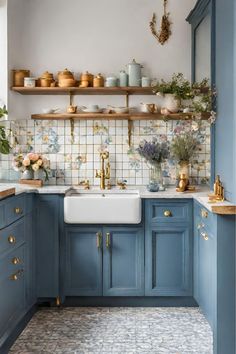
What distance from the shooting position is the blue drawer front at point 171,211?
3.73 m

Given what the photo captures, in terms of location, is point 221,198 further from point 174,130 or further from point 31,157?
point 31,157

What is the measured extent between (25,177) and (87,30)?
140cm

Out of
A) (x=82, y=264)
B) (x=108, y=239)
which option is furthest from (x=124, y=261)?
(x=82, y=264)

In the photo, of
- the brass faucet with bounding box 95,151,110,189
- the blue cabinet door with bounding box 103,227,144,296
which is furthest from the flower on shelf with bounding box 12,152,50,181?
the blue cabinet door with bounding box 103,227,144,296

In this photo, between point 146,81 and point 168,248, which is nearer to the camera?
point 168,248

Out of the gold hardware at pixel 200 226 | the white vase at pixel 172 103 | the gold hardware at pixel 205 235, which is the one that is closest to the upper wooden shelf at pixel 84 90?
the white vase at pixel 172 103

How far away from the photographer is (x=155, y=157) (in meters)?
3.98

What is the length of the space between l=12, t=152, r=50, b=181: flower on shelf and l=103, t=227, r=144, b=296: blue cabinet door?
79cm

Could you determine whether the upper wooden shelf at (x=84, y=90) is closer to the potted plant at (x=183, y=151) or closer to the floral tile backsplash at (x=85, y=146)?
the floral tile backsplash at (x=85, y=146)

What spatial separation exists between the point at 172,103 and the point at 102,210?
1.12 m

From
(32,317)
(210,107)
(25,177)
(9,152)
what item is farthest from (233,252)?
(9,152)

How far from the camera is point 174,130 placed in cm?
429

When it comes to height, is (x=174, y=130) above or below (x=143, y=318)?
above

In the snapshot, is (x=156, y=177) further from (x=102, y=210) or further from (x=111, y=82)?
(x=111, y=82)
